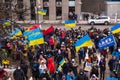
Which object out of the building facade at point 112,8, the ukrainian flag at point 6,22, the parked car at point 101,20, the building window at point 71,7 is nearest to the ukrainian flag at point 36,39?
the ukrainian flag at point 6,22

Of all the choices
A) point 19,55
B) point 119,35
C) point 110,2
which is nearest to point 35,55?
point 19,55

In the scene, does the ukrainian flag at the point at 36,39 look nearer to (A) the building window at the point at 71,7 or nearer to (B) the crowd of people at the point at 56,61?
(B) the crowd of people at the point at 56,61

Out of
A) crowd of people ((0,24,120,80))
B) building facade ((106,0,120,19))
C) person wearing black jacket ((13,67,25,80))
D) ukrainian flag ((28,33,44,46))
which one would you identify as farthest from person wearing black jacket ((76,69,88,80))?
building facade ((106,0,120,19))

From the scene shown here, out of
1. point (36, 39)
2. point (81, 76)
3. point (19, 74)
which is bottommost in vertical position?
point (19, 74)

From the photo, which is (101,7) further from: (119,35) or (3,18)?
(3,18)

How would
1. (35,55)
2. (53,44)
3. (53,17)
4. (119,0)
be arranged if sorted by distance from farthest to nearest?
(119,0), (53,17), (53,44), (35,55)

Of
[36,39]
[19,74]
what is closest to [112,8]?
[36,39]

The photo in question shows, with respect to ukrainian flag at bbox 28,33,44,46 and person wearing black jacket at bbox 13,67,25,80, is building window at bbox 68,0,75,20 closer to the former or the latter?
ukrainian flag at bbox 28,33,44,46

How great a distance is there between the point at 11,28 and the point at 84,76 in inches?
296

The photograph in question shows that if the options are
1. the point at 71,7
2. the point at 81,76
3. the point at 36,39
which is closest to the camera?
the point at 81,76

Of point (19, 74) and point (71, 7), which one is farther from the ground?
point (19, 74)

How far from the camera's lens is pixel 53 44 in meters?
28.8

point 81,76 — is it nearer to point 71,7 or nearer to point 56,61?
point 56,61

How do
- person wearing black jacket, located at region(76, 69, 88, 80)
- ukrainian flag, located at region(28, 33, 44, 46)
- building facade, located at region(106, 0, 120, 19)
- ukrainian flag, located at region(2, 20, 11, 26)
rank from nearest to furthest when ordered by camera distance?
person wearing black jacket, located at region(76, 69, 88, 80), ukrainian flag, located at region(2, 20, 11, 26), ukrainian flag, located at region(28, 33, 44, 46), building facade, located at region(106, 0, 120, 19)
